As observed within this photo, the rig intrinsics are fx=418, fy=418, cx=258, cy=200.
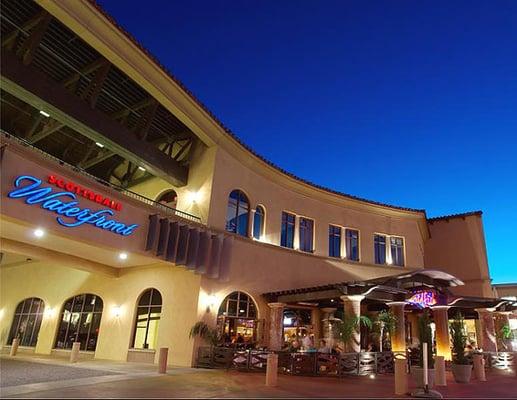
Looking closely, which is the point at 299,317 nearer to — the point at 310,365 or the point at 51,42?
the point at 310,365

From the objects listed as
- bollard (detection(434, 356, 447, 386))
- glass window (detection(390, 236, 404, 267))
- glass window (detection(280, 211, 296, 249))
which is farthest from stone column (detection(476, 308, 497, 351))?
bollard (detection(434, 356, 447, 386))

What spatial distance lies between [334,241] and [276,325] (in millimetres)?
6782

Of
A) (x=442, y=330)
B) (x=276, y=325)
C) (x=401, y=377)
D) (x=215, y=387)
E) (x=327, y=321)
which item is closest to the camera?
(x=215, y=387)

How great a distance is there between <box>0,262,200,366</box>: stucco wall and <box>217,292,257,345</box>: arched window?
5.73 feet

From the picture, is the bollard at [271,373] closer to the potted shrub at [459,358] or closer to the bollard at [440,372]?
the bollard at [440,372]

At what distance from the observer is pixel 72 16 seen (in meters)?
12.3

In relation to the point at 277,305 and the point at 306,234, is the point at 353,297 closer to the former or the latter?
the point at 277,305

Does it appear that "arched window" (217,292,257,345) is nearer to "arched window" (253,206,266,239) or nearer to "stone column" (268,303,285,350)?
"stone column" (268,303,285,350)

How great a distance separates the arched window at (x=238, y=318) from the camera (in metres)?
17.1

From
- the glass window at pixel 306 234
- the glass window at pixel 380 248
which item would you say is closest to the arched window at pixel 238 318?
the glass window at pixel 306 234

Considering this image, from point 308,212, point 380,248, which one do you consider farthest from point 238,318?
point 380,248

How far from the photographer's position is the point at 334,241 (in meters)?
23.3

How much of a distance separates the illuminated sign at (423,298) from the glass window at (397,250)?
6.63m

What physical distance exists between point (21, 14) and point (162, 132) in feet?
24.4
